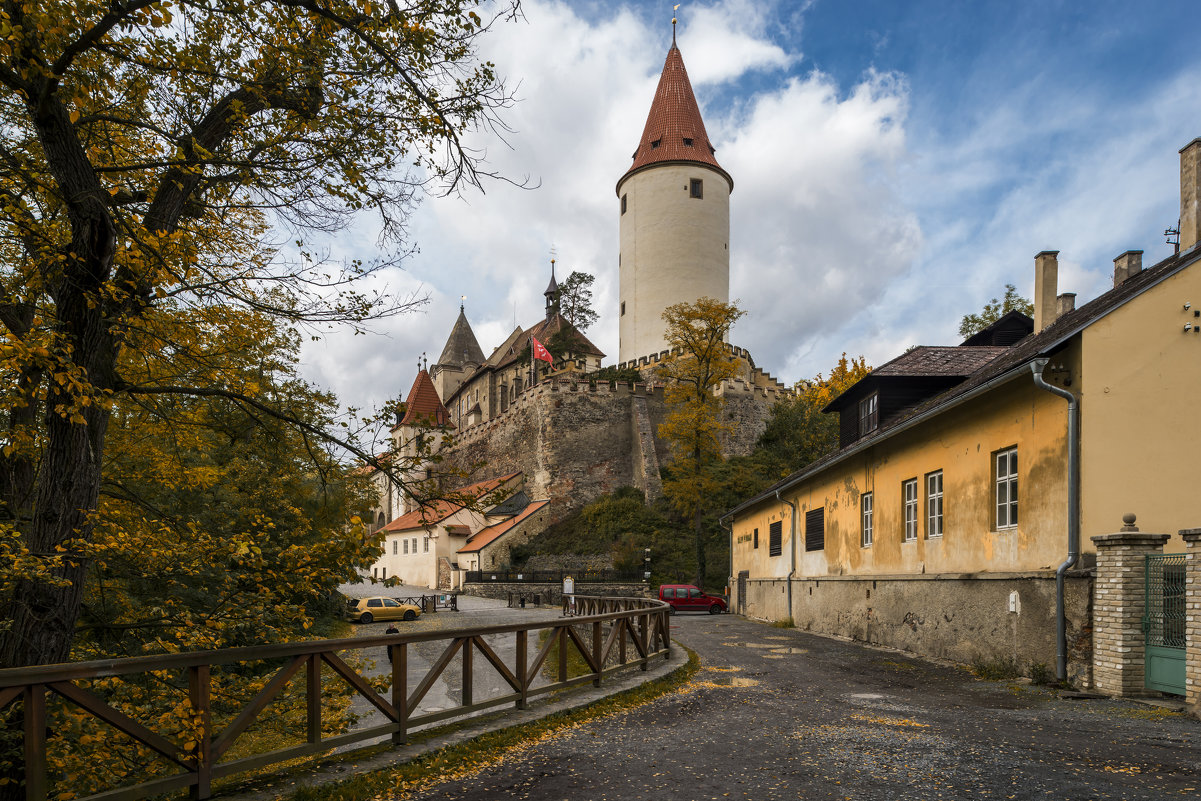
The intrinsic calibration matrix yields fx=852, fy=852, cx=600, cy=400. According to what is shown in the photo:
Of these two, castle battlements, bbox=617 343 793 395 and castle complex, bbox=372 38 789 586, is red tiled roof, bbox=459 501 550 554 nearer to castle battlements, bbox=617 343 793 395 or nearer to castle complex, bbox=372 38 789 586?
castle complex, bbox=372 38 789 586

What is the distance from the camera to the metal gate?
30.7ft

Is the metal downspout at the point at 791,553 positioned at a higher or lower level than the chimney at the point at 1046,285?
lower

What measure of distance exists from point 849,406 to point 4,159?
20.8 m

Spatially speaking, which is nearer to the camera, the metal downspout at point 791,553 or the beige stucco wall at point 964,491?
the beige stucco wall at point 964,491

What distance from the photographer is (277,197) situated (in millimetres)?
6723

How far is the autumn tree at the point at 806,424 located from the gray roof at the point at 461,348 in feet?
136

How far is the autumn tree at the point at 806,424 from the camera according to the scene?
47.3 metres

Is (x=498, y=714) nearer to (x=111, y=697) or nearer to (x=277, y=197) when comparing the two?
(x=111, y=697)

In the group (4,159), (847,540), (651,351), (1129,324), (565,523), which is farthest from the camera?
(651,351)

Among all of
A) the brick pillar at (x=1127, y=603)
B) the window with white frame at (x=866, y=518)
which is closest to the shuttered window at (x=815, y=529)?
the window with white frame at (x=866, y=518)

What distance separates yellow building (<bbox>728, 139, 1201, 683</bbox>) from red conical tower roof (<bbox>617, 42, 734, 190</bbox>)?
3909 cm

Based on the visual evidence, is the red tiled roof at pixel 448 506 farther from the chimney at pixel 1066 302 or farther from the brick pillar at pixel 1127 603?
the chimney at pixel 1066 302

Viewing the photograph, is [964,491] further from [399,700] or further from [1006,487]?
[399,700]

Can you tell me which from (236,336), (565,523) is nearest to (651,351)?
(565,523)
